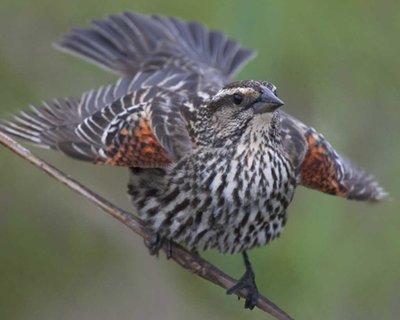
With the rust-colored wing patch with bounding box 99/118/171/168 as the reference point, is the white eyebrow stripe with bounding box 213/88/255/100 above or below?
above

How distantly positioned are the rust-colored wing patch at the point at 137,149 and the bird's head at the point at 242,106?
11.8 inches

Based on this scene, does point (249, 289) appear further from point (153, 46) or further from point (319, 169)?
point (153, 46)

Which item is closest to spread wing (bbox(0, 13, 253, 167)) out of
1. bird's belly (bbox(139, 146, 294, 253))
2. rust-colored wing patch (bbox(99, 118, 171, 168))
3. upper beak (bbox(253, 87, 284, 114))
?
rust-colored wing patch (bbox(99, 118, 171, 168))

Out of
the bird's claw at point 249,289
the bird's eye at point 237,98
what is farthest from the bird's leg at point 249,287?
the bird's eye at point 237,98

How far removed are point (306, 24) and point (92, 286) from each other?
62.7 inches

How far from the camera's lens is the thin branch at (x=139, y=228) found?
5387 mm

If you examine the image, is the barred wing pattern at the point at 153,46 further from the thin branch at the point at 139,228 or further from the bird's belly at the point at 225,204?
the thin branch at the point at 139,228

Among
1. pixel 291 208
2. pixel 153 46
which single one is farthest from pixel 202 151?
pixel 153 46

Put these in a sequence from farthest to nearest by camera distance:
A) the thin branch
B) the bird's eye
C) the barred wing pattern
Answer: the barred wing pattern < the bird's eye < the thin branch

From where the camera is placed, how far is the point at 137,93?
21.5 ft

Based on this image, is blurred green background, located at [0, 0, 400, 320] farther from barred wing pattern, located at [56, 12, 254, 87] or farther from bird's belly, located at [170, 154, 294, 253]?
bird's belly, located at [170, 154, 294, 253]

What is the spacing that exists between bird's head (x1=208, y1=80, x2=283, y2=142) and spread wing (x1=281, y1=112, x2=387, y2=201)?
0.36 m

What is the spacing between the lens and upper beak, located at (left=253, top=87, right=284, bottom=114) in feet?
18.3

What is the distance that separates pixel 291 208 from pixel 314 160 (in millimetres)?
532
